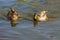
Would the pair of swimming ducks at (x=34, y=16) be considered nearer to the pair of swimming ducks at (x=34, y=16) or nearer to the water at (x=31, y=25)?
the pair of swimming ducks at (x=34, y=16)

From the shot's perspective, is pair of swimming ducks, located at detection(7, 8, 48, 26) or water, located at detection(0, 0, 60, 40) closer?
water, located at detection(0, 0, 60, 40)

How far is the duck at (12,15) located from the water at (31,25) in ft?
1.98

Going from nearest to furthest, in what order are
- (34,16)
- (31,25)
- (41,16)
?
(31,25) < (34,16) < (41,16)

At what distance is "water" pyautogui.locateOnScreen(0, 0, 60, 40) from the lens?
39.4ft

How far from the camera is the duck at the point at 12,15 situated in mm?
14625

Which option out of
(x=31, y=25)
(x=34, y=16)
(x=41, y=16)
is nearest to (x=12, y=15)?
(x=34, y=16)

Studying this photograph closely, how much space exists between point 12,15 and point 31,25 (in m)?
1.84

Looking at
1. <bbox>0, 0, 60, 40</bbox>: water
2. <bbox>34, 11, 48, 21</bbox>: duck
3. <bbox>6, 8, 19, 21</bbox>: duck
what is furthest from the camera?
<bbox>34, 11, 48, 21</bbox>: duck

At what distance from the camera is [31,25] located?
13.6 m

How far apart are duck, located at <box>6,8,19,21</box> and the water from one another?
61cm

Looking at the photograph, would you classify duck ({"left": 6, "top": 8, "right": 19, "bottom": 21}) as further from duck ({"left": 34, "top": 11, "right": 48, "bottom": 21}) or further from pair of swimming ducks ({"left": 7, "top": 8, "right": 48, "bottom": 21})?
duck ({"left": 34, "top": 11, "right": 48, "bottom": 21})

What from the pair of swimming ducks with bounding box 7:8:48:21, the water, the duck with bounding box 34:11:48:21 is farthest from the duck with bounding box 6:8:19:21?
the duck with bounding box 34:11:48:21

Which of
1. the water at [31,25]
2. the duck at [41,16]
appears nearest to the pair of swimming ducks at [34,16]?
the duck at [41,16]

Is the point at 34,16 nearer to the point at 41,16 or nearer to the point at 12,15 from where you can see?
the point at 41,16
